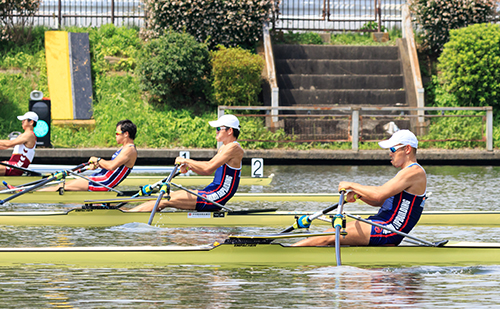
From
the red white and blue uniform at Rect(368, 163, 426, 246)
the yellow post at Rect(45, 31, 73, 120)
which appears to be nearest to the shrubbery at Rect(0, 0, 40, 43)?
the yellow post at Rect(45, 31, 73, 120)

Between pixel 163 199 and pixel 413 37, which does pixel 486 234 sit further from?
pixel 413 37

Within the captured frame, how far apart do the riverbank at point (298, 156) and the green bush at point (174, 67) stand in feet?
9.99

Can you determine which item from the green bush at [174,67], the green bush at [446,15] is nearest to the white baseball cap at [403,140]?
the green bush at [174,67]

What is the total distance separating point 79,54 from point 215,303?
17903 millimetres

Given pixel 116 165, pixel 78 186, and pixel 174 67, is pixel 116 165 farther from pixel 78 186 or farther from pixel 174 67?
pixel 174 67

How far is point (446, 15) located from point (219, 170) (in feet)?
48.6

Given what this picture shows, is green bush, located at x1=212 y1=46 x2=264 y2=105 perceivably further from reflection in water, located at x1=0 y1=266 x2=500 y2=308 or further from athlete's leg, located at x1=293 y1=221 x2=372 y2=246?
reflection in water, located at x1=0 y1=266 x2=500 y2=308

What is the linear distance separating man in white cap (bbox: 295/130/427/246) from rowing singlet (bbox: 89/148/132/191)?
4410 mm

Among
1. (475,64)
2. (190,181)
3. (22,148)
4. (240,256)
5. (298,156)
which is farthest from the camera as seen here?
(475,64)

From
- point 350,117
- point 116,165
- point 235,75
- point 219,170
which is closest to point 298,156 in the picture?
point 350,117

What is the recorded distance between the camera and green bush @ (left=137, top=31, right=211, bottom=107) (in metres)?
20.2

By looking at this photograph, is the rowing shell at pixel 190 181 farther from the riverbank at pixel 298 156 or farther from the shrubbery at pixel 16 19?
the shrubbery at pixel 16 19

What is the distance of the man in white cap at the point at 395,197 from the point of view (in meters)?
6.70

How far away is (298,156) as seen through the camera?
18.2 m
